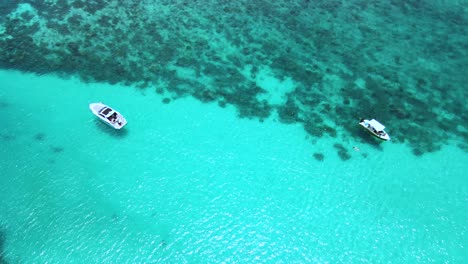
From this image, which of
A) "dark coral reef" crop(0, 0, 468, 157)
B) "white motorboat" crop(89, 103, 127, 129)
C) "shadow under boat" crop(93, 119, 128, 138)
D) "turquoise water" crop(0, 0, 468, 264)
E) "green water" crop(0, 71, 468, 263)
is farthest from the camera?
"dark coral reef" crop(0, 0, 468, 157)

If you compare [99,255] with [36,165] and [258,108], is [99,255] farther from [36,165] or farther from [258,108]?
[258,108]

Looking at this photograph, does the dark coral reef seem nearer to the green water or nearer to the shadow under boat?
the green water

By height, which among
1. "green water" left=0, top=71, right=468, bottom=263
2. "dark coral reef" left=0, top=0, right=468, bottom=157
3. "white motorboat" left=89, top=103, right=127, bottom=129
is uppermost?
"dark coral reef" left=0, top=0, right=468, bottom=157

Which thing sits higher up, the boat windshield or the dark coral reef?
the dark coral reef

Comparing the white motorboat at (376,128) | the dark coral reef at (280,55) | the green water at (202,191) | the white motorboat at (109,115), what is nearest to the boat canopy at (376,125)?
the white motorboat at (376,128)

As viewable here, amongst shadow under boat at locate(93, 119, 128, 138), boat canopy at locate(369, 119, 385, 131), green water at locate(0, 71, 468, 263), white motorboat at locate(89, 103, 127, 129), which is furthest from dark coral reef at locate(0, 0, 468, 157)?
shadow under boat at locate(93, 119, 128, 138)

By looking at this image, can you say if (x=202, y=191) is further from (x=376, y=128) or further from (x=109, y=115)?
(x=376, y=128)

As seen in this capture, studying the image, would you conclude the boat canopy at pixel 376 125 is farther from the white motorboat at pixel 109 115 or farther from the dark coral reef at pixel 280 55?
the white motorboat at pixel 109 115
